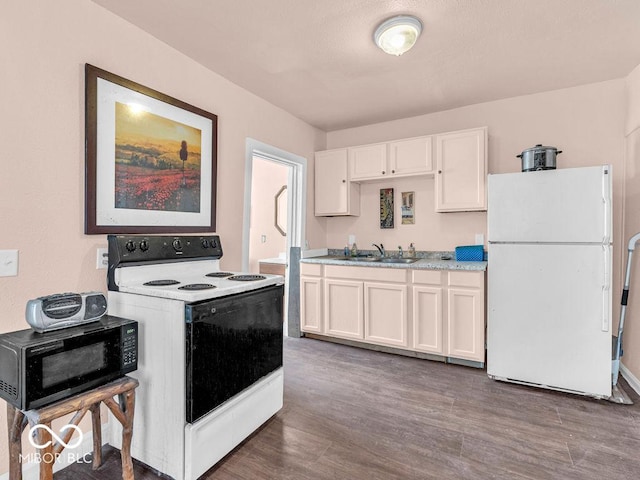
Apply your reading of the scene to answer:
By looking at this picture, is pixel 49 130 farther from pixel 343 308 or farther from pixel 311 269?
pixel 343 308

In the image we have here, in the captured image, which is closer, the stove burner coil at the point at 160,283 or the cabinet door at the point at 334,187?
the stove burner coil at the point at 160,283

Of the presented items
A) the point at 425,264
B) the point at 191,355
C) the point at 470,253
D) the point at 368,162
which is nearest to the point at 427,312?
the point at 425,264

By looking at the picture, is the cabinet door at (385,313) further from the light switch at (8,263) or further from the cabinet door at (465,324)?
the light switch at (8,263)

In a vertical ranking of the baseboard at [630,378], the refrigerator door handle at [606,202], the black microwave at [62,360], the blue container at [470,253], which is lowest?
the baseboard at [630,378]

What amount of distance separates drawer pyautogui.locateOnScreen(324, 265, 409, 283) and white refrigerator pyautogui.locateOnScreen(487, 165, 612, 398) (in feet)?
2.52

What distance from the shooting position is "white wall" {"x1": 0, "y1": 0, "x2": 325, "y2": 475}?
5.09 feet

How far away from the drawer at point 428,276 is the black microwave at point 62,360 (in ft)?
7.43

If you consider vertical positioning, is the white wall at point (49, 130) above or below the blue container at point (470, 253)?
above

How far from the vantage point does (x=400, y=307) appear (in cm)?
314

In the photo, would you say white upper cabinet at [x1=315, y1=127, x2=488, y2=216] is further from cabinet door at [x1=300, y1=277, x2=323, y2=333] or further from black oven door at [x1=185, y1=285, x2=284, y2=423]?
black oven door at [x1=185, y1=285, x2=284, y2=423]

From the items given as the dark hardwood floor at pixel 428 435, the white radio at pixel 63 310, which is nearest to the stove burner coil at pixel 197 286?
the white radio at pixel 63 310

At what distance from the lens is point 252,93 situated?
3012 millimetres

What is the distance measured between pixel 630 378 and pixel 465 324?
1.21 meters

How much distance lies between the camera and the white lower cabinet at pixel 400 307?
2865mm
